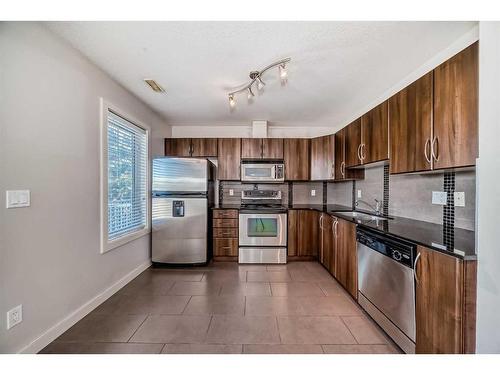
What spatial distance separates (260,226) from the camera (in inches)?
141

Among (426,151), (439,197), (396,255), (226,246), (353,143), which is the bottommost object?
(226,246)

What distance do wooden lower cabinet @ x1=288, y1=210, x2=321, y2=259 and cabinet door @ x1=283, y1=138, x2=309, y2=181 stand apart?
0.71 metres

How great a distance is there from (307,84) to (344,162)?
1270 millimetres

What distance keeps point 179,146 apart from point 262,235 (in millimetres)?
2217

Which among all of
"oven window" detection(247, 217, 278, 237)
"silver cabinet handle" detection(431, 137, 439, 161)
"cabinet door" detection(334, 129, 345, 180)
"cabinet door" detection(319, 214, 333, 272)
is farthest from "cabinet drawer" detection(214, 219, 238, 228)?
A: "silver cabinet handle" detection(431, 137, 439, 161)

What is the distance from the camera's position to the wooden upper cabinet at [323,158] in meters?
3.56

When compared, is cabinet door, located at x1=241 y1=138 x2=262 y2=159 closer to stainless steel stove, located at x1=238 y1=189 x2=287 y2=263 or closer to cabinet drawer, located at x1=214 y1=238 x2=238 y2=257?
stainless steel stove, located at x1=238 y1=189 x2=287 y2=263

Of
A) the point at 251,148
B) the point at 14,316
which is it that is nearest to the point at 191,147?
the point at 251,148

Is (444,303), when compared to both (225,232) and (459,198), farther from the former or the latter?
(225,232)

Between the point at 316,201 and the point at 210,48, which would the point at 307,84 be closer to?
the point at 210,48

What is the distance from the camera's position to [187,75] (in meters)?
2.39

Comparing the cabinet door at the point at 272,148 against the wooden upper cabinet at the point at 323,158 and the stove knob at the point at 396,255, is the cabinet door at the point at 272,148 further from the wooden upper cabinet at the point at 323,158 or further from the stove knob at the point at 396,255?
the stove knob at the point at 396,255

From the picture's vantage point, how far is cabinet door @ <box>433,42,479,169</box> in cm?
131

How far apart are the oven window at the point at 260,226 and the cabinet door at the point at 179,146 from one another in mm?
1755
